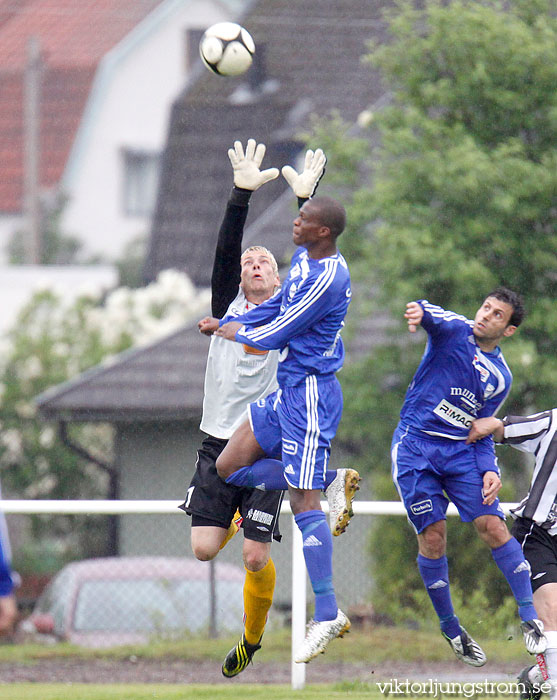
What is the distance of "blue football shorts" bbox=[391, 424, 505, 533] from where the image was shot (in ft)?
22.8

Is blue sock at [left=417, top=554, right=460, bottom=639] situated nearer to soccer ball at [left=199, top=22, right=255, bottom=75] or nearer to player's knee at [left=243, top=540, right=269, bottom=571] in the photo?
player's knee at [left=243, top=540, right=269, bottom=571]

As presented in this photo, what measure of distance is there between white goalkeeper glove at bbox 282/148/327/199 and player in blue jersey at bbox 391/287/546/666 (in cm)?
93

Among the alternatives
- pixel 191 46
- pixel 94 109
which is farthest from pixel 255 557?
pixel 94 109

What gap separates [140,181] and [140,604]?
32272 mm

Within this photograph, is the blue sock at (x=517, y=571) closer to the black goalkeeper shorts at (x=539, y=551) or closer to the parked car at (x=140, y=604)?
the black goalkeeper shorts at (x=539, y=551)

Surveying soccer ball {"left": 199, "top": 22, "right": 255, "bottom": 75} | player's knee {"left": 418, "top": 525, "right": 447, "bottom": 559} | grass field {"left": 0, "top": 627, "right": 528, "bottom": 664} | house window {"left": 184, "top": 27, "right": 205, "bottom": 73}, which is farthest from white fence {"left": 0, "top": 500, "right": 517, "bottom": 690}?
house window {"left": 184, "top": 27, "right": 205, "bottom": 73}

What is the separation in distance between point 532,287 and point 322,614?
7.65 m

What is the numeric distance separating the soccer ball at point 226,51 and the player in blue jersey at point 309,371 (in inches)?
52.7

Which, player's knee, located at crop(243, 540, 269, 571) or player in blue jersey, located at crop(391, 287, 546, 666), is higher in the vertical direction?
player in blue jersey, located at crop(391, 287, 546, 666)

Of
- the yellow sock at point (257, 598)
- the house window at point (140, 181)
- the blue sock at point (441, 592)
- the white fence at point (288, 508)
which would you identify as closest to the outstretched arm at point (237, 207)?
the yellow sock at point (257, 598)

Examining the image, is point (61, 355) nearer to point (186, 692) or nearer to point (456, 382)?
point (186, 692)

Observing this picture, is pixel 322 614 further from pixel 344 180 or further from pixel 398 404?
pixel 344 180

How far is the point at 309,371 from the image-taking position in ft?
21.3

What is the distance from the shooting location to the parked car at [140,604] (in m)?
10.5
